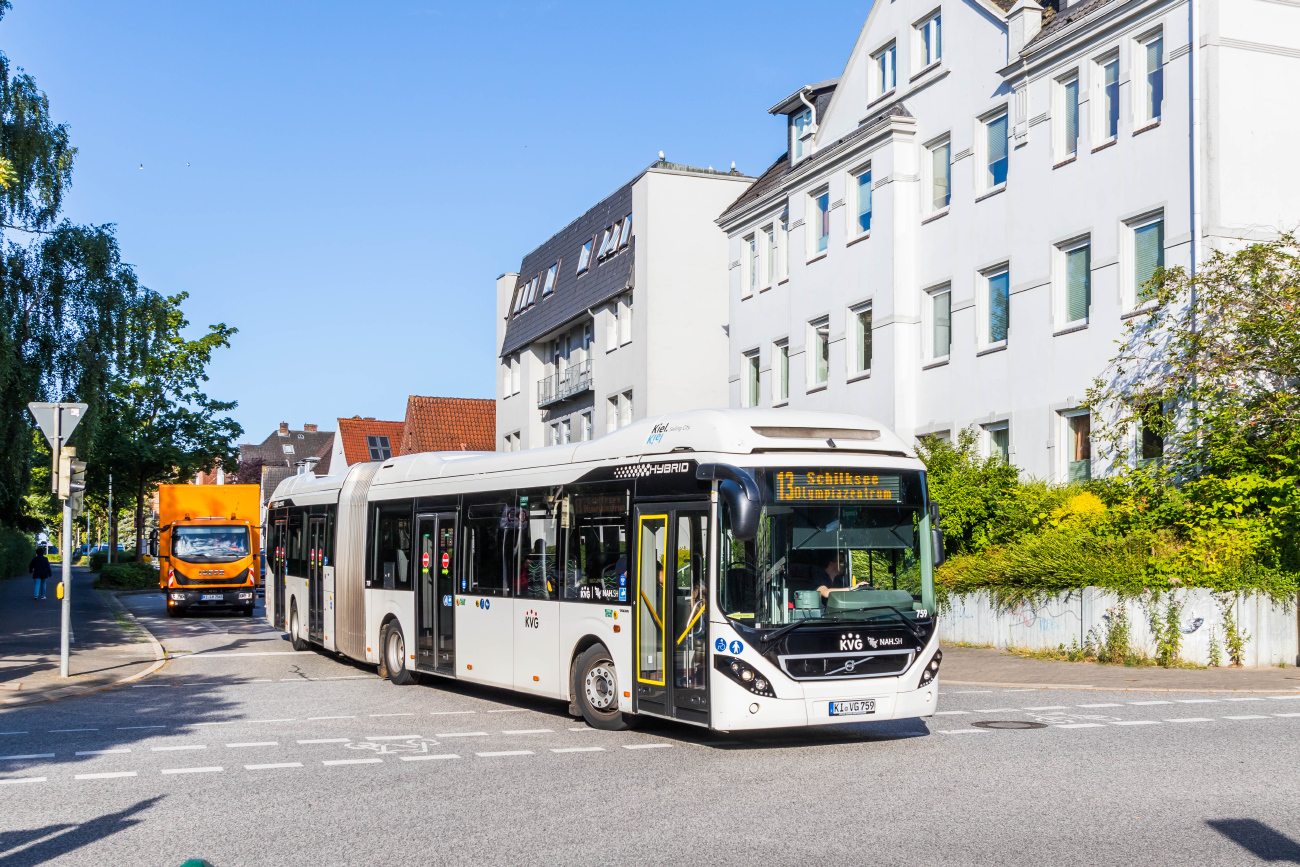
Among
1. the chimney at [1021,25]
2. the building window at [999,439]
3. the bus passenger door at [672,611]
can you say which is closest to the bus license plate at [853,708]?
the bus passenger door at [672,611]

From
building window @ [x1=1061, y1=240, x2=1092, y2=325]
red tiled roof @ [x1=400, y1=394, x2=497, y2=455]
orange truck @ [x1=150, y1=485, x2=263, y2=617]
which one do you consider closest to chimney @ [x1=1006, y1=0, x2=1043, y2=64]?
building window @ [x1=1061, y1=240, x2=1092, y2=325]

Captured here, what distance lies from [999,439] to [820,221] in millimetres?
8455

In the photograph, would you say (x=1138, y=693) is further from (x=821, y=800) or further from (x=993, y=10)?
(x=993, y=10)

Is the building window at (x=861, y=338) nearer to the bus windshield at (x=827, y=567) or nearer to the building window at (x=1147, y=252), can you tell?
the building window at (x=1147, y=252)

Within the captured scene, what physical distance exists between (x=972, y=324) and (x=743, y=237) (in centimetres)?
1071

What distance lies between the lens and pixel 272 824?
27.3ft

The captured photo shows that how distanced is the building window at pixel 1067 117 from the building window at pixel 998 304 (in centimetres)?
264

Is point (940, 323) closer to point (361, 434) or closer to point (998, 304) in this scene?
point (998, 304)

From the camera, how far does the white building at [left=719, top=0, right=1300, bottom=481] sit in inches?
867

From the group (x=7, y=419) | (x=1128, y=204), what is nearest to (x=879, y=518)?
(x=1128, y=204)

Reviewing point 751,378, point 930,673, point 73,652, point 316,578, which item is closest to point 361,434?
point 751,378

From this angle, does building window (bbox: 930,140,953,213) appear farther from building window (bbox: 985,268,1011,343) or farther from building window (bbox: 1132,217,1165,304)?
building window (bbox: 1132,217,1165,304)

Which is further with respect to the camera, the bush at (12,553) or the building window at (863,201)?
the bush at (12,553)

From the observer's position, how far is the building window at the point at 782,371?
3431cm
